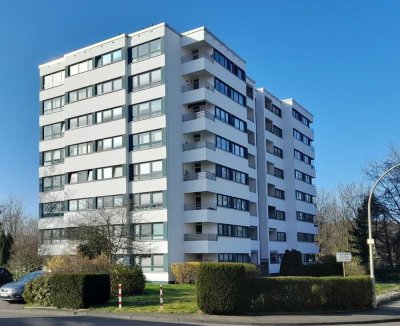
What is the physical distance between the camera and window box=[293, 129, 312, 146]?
71875 mm

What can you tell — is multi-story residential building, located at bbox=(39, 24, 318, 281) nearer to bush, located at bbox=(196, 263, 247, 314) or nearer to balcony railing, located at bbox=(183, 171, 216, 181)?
balcony railing, located at bbox=(183, 171, 216, 181)

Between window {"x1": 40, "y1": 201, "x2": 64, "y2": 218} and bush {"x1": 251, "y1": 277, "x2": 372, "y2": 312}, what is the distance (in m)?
35.5

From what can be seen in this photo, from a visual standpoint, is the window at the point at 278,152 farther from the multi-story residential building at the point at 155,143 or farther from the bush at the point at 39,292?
the bush at the point at 39,292

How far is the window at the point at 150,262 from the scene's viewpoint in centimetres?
4269

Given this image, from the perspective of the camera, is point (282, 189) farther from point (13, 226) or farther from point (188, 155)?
point (13, 226)

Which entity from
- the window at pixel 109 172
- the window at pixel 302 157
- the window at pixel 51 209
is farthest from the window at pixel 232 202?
the window at pixel 302 157

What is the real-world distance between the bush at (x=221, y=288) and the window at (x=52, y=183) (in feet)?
117

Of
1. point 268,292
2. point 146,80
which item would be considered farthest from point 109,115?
point 268,292

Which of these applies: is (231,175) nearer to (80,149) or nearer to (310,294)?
(80,149)

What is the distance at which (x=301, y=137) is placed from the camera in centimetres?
7419

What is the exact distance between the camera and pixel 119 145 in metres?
46.6

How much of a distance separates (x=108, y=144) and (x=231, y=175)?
476 inches

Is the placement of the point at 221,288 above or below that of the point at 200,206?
below

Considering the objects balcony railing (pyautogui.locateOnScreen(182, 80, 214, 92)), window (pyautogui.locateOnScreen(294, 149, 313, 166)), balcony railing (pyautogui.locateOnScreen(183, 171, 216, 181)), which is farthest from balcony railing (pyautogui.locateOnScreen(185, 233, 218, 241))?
window (pyautogui.locateOnScreen(294, 149, 313, 166))
